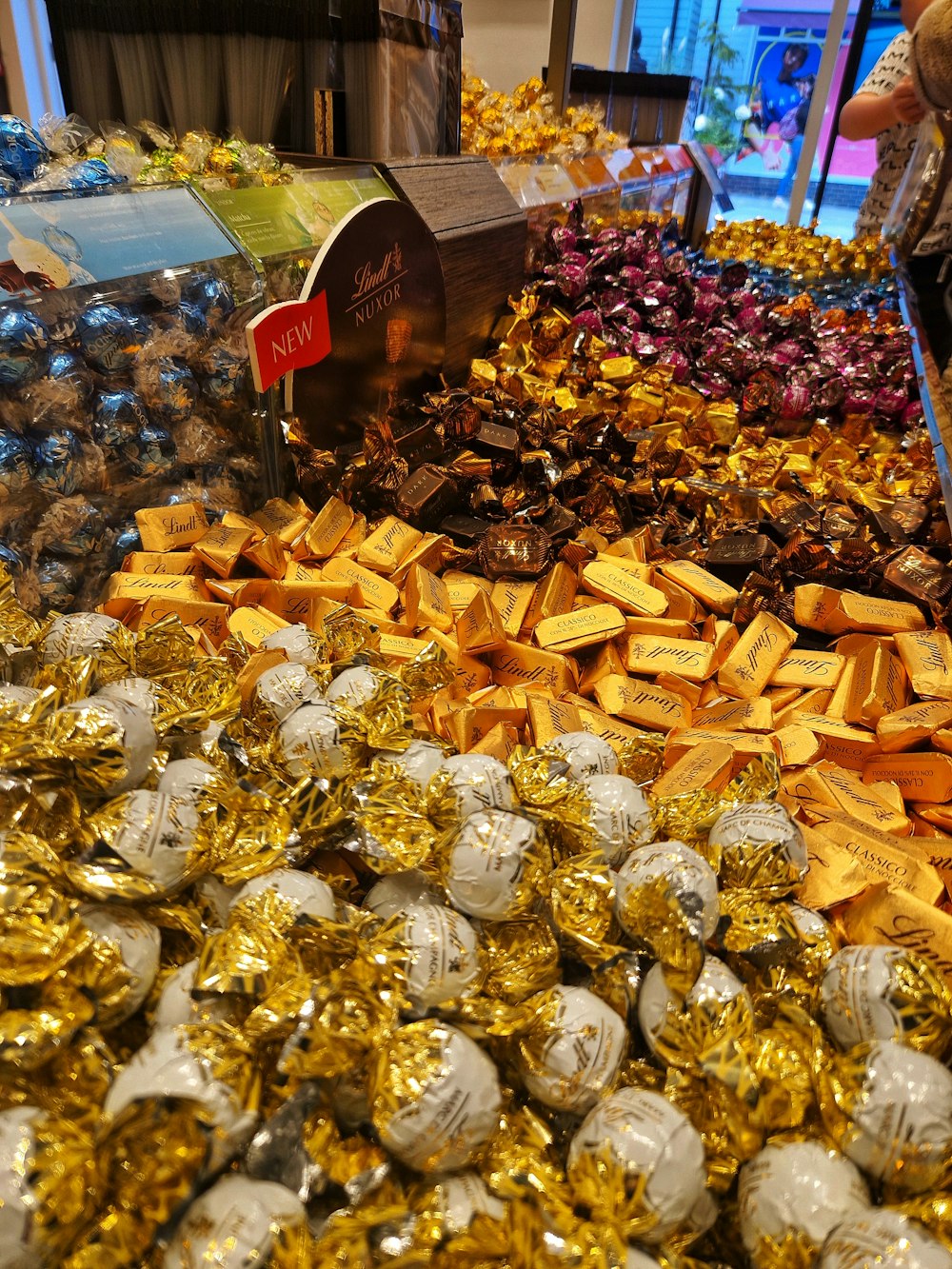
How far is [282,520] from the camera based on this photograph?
173cm

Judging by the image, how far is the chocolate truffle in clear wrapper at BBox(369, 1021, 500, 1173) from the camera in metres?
0.60

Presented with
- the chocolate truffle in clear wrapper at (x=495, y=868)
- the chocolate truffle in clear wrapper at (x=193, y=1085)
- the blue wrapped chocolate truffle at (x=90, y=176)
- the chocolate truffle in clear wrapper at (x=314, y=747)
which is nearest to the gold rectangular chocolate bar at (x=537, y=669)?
the chocolate truffle in clear wrapper at (x=314, y=747)

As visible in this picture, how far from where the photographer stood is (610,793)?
2.94 feet

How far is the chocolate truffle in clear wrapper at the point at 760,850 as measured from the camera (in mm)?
845

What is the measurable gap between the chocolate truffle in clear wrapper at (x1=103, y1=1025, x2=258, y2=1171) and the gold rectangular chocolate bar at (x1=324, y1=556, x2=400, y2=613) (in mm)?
1008

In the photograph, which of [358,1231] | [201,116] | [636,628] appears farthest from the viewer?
[201,116]

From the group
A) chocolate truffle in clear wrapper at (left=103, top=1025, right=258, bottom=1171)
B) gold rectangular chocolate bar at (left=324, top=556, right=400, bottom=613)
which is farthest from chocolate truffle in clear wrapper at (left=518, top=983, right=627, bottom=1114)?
gold rectangular chocolate bar at (left=324, top=556, right=400, bottom=613)

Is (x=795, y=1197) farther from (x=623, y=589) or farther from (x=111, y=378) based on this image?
(x=111, y=378)

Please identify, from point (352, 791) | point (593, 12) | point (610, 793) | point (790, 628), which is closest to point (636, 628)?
point (790, 628)

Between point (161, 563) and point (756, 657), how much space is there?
118 cm

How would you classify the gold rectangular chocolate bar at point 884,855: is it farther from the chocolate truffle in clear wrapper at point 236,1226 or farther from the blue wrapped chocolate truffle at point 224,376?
the blue wrapped chocolate truffle at point 224,376

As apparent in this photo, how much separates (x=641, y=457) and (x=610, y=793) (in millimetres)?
1467

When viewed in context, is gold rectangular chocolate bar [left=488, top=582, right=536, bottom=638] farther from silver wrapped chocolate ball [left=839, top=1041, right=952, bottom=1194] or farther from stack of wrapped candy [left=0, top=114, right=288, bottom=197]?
stack of wrapped candy [left=0, top=114, right=288, bottom=197]

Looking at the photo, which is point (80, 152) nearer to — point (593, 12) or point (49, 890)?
point (49, 890)
